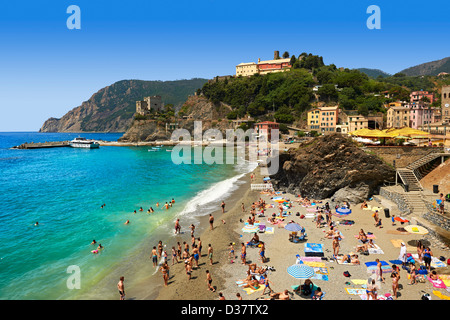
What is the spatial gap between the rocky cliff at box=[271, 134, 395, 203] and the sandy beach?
6.26ft

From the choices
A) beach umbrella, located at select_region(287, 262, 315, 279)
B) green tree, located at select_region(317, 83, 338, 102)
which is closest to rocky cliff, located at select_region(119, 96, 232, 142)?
green tree, located at select_region(317, 83, 338, 102)

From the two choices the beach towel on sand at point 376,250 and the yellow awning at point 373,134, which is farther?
the yellow awning at point 373,134

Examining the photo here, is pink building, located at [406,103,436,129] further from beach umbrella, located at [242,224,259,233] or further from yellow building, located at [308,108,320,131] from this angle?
beach umbrella, located at [242,224,259,233]

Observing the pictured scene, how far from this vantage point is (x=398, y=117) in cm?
6303

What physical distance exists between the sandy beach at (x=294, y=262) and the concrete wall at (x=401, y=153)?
5553 mm

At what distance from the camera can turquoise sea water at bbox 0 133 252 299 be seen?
15211 millimetres

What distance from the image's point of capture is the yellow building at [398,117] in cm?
6159

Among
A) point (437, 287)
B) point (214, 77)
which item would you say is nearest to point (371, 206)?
point (437, 287)

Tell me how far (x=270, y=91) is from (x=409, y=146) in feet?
282

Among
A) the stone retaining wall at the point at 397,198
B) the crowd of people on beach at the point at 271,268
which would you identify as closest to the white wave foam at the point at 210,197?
the crowd of people on beach at the point at 271,268

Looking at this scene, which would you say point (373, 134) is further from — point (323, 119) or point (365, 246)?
point (323, 119)

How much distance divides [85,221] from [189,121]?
10164cm

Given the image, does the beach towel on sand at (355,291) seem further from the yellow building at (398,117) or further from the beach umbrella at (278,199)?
the yellow building at (398,117)

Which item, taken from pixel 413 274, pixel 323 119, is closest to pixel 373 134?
pixel 413 274
